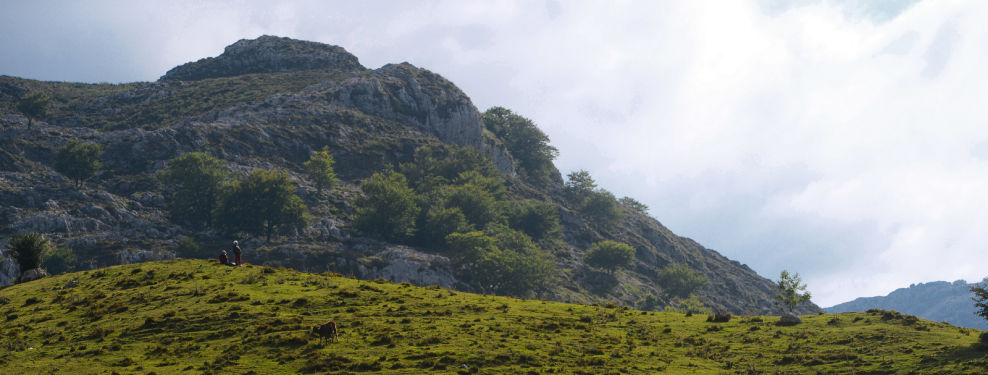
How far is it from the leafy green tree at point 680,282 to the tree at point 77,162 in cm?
15360

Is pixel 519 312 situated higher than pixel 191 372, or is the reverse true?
pixel 519 312

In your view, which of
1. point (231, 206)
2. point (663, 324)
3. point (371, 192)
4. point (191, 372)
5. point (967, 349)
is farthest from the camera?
point (371, 192)

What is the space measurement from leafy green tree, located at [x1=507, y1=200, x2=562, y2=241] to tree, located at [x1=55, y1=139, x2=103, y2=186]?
109m

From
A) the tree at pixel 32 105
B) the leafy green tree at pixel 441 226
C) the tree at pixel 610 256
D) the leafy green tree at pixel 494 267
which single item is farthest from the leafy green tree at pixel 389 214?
the tree at pixel 32 105

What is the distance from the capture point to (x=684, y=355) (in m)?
42.5

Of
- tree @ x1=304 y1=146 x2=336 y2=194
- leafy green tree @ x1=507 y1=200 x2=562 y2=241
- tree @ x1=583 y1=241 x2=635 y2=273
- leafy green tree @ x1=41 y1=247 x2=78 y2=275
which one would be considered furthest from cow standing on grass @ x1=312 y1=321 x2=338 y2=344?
leafy green tree @ x1=507 y1=200 x2=562 y2=241

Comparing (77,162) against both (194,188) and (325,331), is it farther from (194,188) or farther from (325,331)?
(325,331)

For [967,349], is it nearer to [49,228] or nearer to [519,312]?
[519,312]

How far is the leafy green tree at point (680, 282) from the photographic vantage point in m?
175

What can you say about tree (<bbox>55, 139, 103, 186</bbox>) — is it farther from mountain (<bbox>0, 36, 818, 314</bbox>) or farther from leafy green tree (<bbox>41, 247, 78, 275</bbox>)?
leafy green tree (<bbox>41, 247, 78, 275</bbox>)

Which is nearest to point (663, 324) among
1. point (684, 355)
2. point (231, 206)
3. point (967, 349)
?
point (684, 355)

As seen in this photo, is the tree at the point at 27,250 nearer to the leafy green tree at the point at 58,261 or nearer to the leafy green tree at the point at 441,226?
the leafy green tree at the point at 58,261

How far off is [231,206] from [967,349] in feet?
397

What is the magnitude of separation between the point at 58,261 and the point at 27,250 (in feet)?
140
